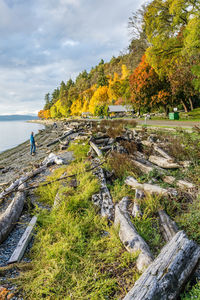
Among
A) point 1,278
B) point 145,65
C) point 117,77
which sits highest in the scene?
point 117,77

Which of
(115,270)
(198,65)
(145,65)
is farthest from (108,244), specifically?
(145,65)

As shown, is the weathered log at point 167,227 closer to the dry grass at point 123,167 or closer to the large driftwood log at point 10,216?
the dry grass at point 123,167

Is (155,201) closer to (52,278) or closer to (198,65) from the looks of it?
(52,278)

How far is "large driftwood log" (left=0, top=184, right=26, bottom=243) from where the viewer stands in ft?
12.3

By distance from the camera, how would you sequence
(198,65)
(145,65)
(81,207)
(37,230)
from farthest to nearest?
1. (145,65)
2. (198,65)
3. (81,207)
4. (37,230)

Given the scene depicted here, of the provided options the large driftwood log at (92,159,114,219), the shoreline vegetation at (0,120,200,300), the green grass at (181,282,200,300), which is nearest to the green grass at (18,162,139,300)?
the shoreline vegetation at (0,120,200,300)

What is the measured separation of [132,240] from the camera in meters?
3.00

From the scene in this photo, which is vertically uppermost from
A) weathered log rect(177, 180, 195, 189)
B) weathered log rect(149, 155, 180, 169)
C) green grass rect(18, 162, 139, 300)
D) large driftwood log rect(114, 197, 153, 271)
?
weathered log rect(149, 155, 180, 169)

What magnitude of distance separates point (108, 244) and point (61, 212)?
4.62 feet

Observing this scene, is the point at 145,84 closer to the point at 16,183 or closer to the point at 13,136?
the point at 16,183

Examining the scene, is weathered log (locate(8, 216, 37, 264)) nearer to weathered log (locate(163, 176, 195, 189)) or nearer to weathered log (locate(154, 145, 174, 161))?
weathered log (locate(163, 176, 195, 189))

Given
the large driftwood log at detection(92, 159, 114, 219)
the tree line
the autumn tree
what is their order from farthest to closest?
the autumn tree < the tree line < the large driftwood log at detection(92, 159, 114, 219)

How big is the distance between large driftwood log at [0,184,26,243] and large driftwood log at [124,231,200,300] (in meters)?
3.00

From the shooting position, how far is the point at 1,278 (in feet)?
9.06
